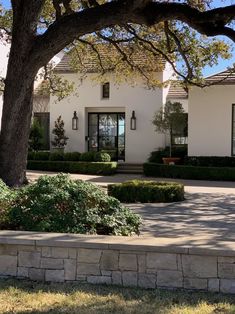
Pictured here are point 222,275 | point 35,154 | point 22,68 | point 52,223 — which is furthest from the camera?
point 35,154

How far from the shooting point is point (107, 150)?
2762 centimetres

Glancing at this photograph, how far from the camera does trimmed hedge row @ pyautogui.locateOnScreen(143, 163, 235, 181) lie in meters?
20.6

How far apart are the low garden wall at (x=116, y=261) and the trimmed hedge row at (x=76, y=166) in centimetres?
1731

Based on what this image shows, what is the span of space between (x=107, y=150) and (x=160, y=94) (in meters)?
4.09

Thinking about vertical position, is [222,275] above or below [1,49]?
below

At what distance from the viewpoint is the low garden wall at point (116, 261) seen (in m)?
5.47

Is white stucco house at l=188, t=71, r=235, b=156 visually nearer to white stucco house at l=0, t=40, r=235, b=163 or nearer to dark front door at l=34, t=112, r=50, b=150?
white stucco house at l=0, t=40, r=235, b=163

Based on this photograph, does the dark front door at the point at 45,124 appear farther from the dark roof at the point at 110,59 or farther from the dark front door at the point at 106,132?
the dark roof at the point at 110,59

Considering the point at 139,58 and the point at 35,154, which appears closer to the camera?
the point at 139,58

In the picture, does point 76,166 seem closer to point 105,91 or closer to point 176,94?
point 105,91

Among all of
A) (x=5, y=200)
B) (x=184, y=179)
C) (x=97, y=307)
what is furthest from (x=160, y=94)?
(x=97, y=307)

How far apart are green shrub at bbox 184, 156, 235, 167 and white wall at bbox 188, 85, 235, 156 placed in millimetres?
669

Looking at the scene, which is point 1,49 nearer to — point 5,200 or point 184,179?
point 184,179

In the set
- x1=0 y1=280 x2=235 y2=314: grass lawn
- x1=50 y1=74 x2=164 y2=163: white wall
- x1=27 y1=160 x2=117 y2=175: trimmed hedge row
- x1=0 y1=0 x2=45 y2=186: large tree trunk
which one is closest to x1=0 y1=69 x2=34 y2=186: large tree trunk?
x1=0 y1=0 x2=45 y2=186: large tree trunk
